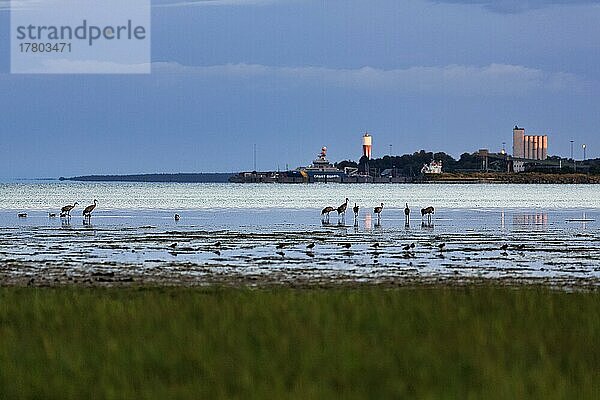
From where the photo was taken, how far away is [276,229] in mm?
47188

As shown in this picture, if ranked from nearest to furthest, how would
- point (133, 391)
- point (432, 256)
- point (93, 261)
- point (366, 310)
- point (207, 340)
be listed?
point (133, 391), point (207, 340), point (366, 310), point (93, 261), point (432, 256)

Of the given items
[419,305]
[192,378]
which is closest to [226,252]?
[419,305]

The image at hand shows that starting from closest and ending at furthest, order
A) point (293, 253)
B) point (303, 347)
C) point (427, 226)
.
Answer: point (303, 347) < point (293, 253) < point (427, 226)

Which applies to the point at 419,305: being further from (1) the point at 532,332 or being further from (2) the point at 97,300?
(2) the point at 97,300

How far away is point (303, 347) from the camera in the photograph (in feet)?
34.9

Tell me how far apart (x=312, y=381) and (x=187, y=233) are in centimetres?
3485

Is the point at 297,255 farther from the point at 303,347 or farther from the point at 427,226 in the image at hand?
the point at 427,226

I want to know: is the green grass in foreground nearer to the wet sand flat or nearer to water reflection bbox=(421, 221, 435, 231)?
the wet sand flat

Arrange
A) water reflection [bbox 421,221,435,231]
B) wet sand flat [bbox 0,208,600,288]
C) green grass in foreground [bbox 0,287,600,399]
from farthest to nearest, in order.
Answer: water reflection [bbox 421,221,435,231]
wet sand flat [bbox 0,208,600,288]
green grass in foreground [bbox 0,287,600,399]

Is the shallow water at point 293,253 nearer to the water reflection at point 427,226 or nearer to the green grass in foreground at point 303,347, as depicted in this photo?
the water reflection at point 427,226

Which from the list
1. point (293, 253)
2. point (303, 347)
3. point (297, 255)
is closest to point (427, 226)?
point (293, 253)

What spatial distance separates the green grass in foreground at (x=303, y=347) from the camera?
8859 mm

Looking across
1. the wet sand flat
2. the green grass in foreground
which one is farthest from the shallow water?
the green grass in foreground

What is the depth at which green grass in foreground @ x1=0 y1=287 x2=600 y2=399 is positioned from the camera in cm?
886
